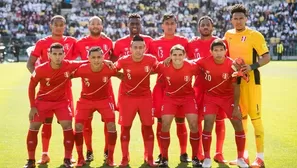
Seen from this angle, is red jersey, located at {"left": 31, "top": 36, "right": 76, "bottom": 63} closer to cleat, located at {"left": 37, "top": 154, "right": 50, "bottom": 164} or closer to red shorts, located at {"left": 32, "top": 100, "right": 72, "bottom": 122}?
red shorts, located at {"left": 32, "top": 100, "right": 72, "bottom": 122}

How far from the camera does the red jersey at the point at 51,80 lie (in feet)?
25.4

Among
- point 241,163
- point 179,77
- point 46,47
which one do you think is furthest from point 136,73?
point 241,163

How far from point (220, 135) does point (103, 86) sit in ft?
6.65

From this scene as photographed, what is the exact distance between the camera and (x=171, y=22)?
27.9ft

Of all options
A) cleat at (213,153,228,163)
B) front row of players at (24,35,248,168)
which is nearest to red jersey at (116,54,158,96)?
front row of players at (24,35,248,168)

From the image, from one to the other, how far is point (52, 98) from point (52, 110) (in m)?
0.18

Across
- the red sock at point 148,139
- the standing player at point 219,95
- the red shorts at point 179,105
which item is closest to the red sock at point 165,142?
the red sock at point 148,139

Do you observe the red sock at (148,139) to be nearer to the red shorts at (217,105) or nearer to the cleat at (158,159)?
the cleat at (158,159)

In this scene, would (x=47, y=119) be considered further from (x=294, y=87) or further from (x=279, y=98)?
(x=294, y=87)

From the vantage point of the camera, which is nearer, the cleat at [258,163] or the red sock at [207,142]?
the cleat at [258,163]

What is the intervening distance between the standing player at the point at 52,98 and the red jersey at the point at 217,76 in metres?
1.91

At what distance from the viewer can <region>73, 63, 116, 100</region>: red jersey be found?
789cm

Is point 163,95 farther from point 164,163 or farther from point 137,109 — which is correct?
point 164,163

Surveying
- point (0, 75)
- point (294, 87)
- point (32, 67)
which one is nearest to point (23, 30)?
point (0, 75)
